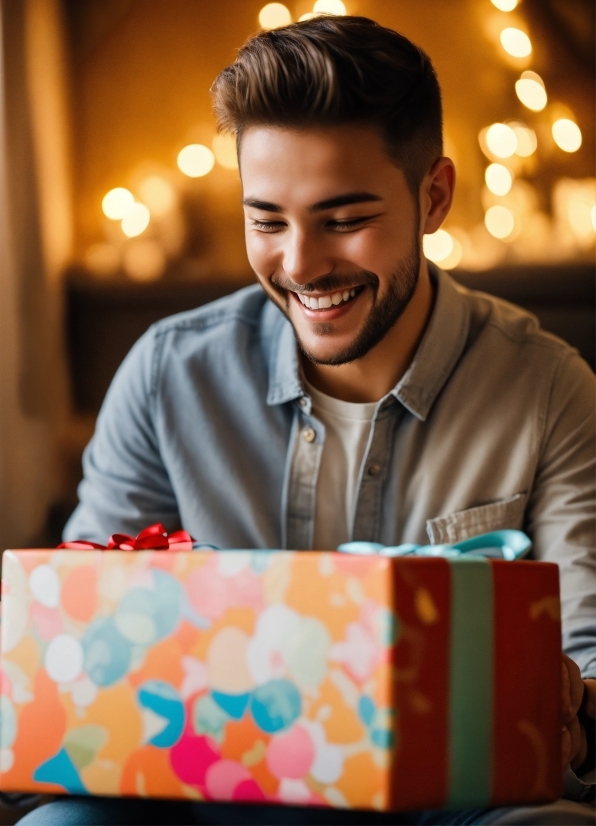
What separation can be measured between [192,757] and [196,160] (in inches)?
65.8

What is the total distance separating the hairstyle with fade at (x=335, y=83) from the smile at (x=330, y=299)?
0.48 feet

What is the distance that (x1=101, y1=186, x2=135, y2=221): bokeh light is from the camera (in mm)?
2033

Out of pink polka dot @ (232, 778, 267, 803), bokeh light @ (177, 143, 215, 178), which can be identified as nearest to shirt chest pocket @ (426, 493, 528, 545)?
pink polka dot @ (232, 778, 267, 803)

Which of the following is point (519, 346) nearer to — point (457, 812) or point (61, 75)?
point (457, 812)

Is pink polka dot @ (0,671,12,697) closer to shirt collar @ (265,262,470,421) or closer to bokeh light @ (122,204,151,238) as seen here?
shirt collar @ (265,262,470,421)

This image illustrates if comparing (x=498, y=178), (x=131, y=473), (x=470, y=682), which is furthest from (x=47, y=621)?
(x=498, y=178)

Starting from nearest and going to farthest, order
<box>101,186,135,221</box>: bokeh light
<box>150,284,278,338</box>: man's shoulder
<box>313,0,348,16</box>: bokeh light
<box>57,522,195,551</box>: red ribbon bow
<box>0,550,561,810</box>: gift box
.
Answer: <box>0,550,561,810</box>: gift box, <box>57,522,195,551</box>: red ribbon bow, <box>150,284,278,338</box>: man's shoulder, <box>313,0,348,16</box>: bokeh light, <box>101,186,135,221</box>: bokeh light

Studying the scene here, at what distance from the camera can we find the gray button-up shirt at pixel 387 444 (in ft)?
3.38

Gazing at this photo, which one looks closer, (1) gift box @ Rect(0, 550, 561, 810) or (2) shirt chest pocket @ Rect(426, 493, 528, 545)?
(1) gift box @ Rect(0, 550, 561, 810)

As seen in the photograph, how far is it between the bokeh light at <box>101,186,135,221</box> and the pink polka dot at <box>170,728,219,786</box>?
1600 mm

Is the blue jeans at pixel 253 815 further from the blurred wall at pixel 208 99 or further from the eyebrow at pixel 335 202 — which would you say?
the blurred wall at pixel 208 99

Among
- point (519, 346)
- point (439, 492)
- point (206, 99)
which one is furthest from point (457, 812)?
point (206, 99)

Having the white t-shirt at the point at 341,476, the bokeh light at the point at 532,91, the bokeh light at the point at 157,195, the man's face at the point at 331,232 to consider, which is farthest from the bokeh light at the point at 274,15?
the white t-shirt at the point at 341,476

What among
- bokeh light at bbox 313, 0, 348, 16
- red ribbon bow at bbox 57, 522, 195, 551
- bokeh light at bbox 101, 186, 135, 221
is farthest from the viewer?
bokeh light at bbox 101, 186, 135, 221
